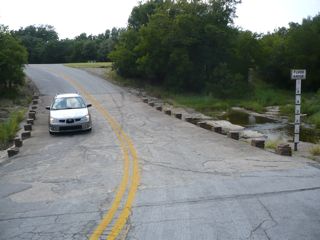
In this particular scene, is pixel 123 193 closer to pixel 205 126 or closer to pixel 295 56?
pixel 205 126

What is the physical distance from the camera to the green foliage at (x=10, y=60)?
108 feet

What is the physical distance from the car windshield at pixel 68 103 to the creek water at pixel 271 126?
31.0ft

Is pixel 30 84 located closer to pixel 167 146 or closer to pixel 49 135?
pixel 49 135

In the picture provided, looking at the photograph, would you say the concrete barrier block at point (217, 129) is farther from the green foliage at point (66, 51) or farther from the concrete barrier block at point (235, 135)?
the green foliage at point (66, 51)

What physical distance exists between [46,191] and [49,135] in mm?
9562

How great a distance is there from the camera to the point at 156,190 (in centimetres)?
→ 905

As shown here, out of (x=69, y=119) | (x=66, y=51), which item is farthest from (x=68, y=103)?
(x=66, y=51)

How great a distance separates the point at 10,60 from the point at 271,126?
18.9 meters

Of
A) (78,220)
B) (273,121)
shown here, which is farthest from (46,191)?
(273,121)

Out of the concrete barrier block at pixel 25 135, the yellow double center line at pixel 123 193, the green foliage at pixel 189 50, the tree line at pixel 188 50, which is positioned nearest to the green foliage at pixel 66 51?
the tree line at pixel 188 50

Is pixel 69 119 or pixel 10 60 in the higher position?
pixel 10 60

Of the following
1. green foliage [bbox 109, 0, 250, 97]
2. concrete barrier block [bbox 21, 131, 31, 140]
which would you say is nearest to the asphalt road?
concrete barrier block [bbox 21, 131, 31, 140]

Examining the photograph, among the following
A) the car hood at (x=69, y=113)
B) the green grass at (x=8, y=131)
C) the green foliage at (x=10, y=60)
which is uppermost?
the green foliage at (x=10, y=60)

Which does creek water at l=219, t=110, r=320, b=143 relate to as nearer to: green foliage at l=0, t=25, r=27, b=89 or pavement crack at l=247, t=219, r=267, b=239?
green foliage at l=0, t=25, r=27, b=89
